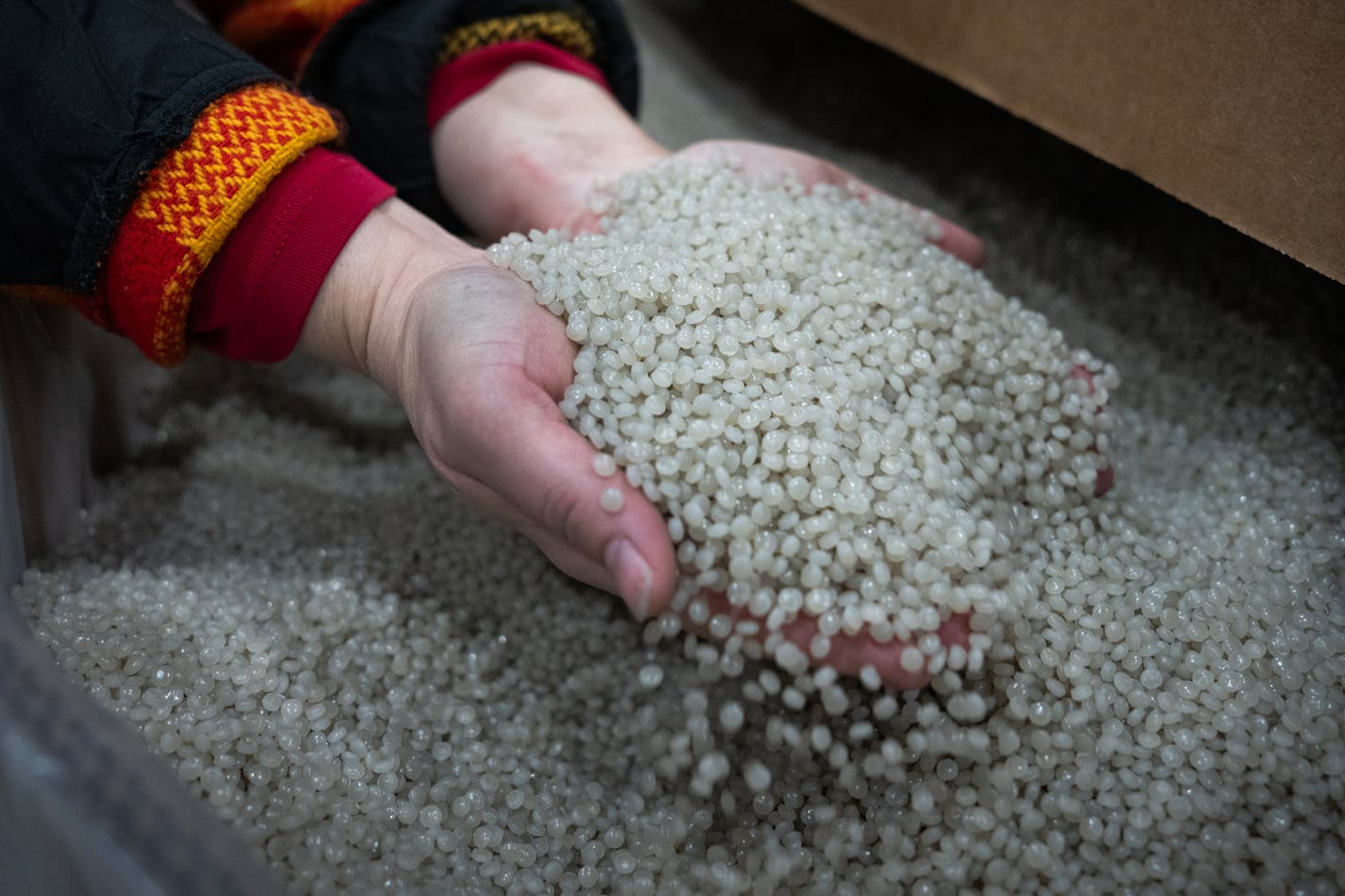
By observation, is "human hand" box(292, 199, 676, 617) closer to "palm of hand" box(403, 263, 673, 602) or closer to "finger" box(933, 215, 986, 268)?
"palm of hand" box(403, 263, 673, 602)

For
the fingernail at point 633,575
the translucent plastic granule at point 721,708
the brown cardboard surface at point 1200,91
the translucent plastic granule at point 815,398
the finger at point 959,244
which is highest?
the brown cardboard surface at point 1200,91

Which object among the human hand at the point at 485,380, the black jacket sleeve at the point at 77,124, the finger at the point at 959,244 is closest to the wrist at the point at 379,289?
the human hand at the point at 485,380

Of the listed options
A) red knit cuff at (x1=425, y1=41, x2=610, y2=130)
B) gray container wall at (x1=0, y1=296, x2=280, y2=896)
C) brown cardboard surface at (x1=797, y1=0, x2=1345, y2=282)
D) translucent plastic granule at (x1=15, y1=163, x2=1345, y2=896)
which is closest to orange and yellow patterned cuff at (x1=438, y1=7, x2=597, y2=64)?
red knit cuff at (x1=425, y1=41, x2=610, y2=130)

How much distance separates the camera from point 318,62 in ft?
3.78

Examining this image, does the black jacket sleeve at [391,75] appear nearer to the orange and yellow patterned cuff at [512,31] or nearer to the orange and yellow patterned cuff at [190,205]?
the orange and yellow patterned cuff at [512,31]

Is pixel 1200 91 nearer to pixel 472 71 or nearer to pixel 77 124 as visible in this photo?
pixel 472 71

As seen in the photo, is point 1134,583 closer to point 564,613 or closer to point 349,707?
point 564,613

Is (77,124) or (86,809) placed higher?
(77,124)

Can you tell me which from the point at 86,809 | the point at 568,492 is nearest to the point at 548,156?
the point at 568,492

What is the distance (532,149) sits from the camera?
3.83ft

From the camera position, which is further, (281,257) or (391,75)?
(391,75)

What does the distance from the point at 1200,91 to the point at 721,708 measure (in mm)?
697

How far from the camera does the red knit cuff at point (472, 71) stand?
48.0 inches

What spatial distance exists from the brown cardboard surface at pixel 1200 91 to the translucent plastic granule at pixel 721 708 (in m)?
0.26
